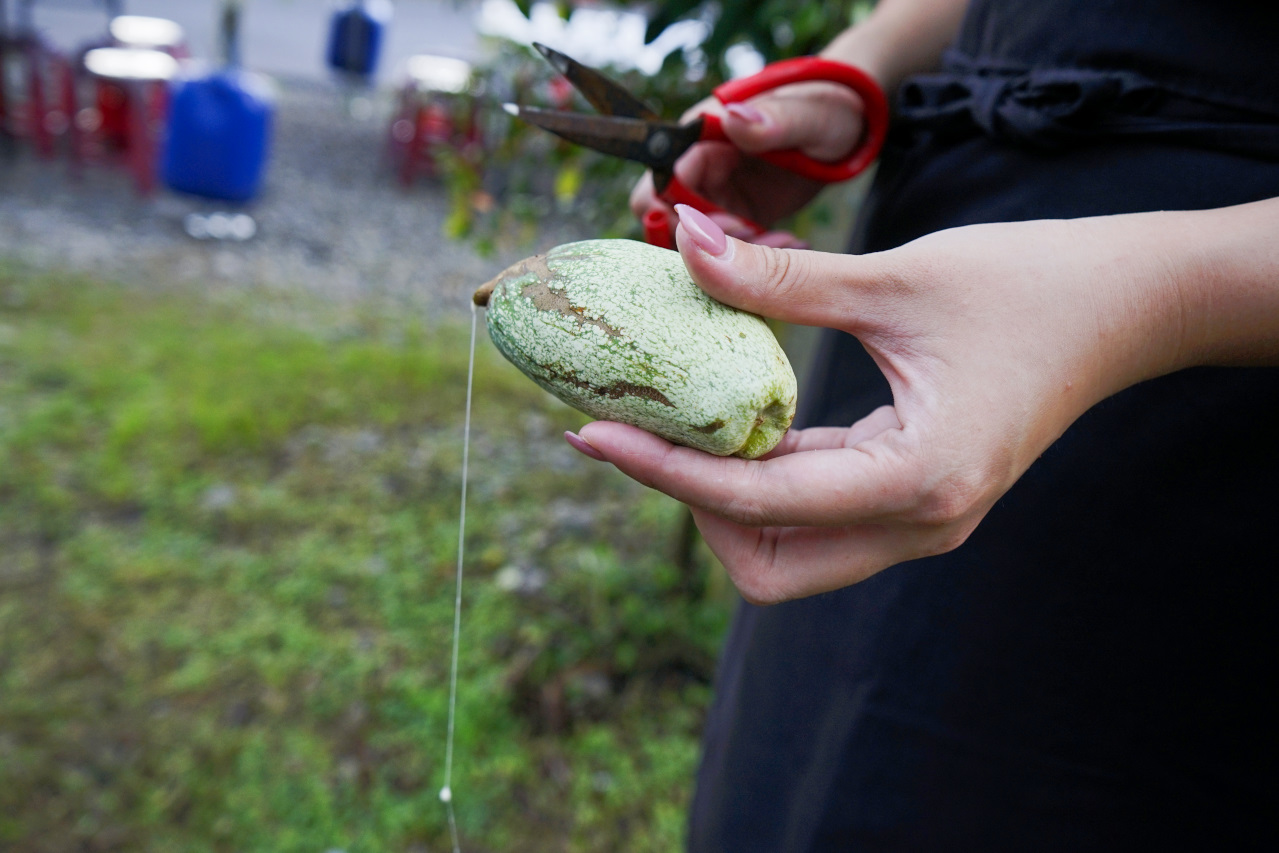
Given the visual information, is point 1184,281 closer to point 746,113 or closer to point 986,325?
point 986,325

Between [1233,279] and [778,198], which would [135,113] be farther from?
[1233,279]

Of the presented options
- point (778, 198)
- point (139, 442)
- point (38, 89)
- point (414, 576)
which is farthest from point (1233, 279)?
point (38, 89)

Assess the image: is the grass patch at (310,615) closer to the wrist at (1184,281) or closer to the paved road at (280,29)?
the wrist at (1184,281)

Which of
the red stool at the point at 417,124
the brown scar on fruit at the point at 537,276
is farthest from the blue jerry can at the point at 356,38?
the brown scar on fruit at the point at 537,276

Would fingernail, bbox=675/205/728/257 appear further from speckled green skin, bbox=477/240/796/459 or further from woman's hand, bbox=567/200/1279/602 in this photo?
speckled green skin, bbox=477/240/796/459

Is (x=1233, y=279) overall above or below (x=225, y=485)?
above
